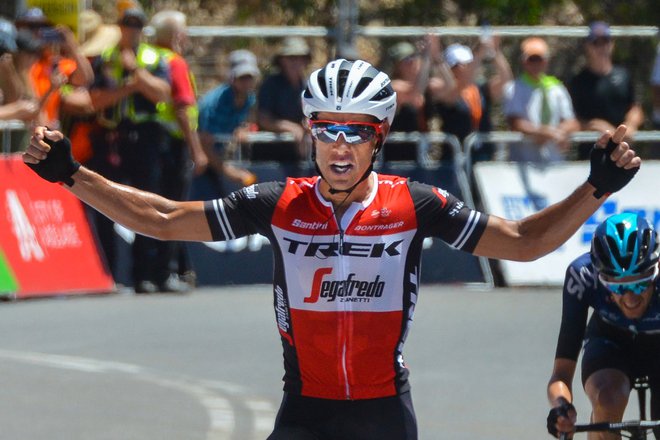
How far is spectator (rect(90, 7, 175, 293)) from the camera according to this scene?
13.9 metres

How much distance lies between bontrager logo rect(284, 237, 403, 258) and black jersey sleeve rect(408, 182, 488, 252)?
14 cm

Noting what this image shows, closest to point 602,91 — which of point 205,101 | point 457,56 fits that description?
point 457,56

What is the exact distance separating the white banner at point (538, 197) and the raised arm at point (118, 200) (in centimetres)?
1043

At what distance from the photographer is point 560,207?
5.38 meters

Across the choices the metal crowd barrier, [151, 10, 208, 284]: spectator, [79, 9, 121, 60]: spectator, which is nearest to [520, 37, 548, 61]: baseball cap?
the metal crowd barrier

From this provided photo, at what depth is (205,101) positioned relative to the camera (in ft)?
49.8

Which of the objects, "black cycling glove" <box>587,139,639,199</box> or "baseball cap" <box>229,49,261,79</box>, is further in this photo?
"baseball cap" <box>229,49,261,79</box>

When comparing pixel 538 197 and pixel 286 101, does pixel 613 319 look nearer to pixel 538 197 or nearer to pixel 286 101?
pixel 286 101

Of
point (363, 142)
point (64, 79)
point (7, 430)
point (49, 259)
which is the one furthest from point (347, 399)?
point (49, 259)

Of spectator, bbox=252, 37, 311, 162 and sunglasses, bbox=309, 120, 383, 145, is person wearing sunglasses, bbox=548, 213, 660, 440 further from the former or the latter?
spectator, bbox=252, 37, 311, 162

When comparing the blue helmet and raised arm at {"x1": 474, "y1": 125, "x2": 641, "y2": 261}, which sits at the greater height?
raised arm at {"x1": 474, "y1": 125, "x2": 641, "y2": 261}

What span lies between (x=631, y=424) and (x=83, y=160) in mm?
9181

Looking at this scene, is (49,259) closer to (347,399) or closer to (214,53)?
(214,53)

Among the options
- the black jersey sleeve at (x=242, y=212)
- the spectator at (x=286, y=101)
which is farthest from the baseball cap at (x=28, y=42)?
the black jersey sleeve at (x=242, y=212)
